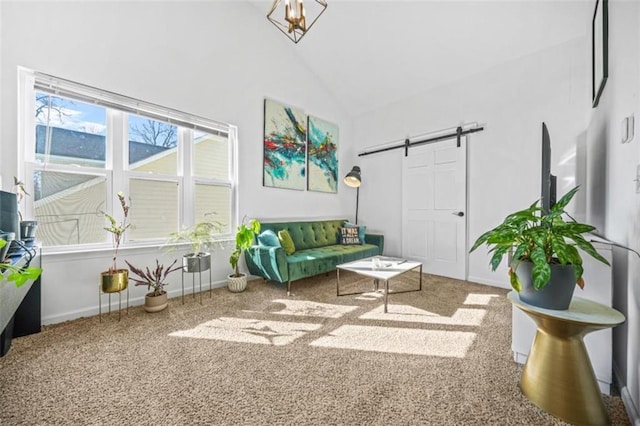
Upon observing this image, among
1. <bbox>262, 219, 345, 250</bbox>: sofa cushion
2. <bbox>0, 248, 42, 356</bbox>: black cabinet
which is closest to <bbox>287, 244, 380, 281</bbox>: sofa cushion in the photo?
<bbox>262, 219, 345, 250</bbox>: sofa cushion

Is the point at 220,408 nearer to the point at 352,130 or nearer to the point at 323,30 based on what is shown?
the point at 323,30

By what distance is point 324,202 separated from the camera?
4.64m

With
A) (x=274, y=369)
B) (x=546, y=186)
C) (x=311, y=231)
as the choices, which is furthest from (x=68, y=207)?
(x=546, y=186)

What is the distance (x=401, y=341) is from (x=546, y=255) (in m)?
1.13

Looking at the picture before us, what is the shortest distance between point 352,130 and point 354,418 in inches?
184

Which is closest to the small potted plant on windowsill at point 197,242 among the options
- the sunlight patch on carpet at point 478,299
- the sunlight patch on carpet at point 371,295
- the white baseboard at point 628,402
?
the sunlight patch on carpet at point 371,295

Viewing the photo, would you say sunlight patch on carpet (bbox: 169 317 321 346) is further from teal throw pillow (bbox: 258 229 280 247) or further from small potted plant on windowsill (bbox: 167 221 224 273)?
teal throw pillow (bbox: 258 229 280 247)

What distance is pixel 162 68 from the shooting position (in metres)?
2.80

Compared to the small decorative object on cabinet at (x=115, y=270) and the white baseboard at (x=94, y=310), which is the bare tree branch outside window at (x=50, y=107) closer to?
the small decorative object on cabinet at (x=115, y=270)

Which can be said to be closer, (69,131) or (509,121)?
(69,131)

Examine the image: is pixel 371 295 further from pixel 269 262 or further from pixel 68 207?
pixel 68 207

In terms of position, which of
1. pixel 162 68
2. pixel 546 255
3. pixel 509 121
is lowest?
pixel 546 255

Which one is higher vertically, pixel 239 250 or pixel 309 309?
pixel 239 250

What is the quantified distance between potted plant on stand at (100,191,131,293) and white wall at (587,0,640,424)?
A: 129 inches
